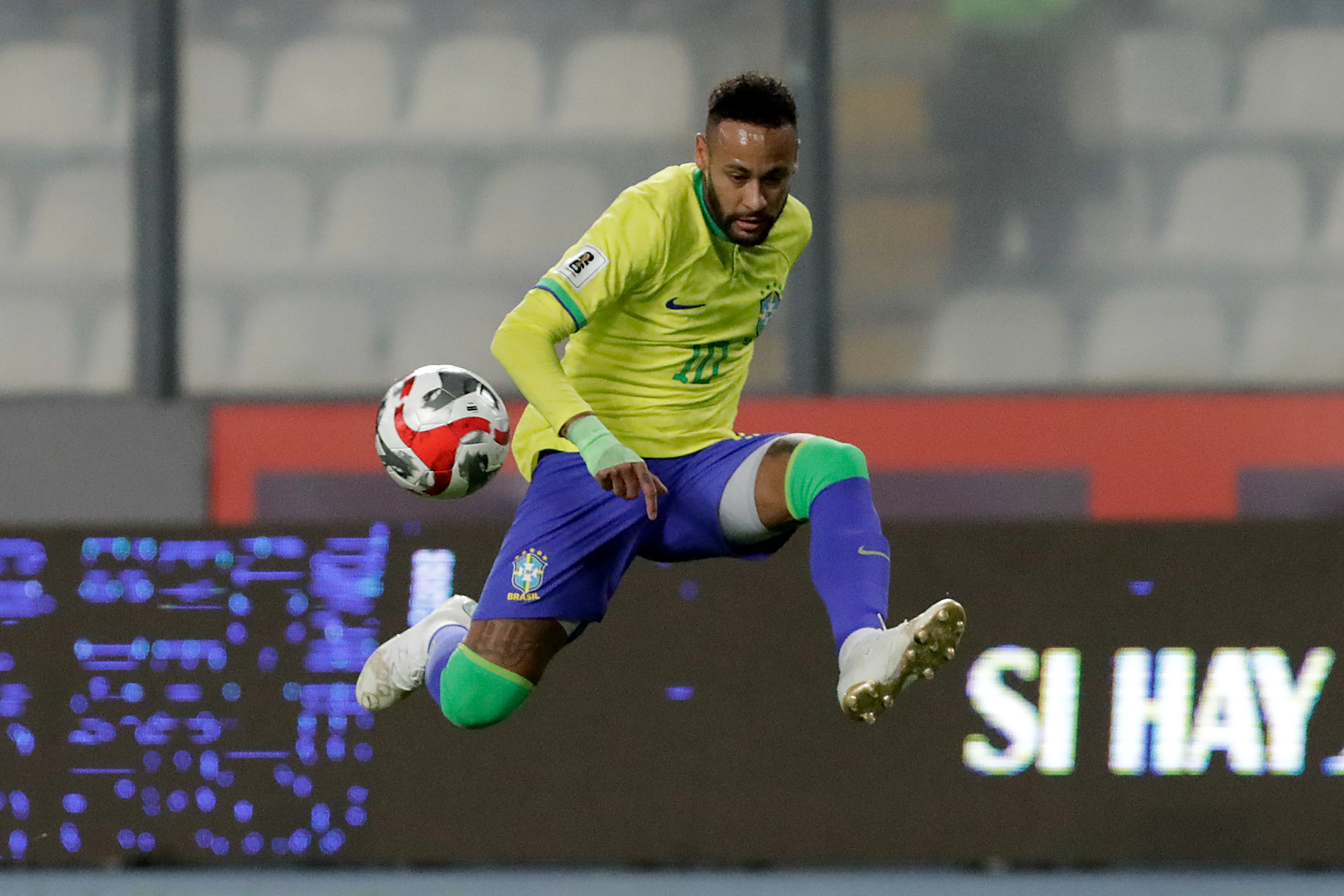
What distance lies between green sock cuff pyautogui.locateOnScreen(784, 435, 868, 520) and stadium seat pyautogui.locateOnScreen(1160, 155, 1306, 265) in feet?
14.7

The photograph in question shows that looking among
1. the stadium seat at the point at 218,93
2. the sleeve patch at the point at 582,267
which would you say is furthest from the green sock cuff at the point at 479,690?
the stadium seat at the point at 218,93

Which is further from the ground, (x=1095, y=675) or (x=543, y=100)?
(x=543, y=100)

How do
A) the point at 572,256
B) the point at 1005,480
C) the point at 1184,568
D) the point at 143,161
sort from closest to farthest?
the point at 572,256
the point at 1184,568
the point at 1005,480
the point at 143,161

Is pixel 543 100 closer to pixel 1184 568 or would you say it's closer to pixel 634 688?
pixel 634 688

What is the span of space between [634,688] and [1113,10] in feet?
12.3

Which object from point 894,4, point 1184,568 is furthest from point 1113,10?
point 1184,568

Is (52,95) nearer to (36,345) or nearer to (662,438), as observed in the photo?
(36,345)

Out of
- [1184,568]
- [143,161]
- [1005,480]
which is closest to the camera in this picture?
[1184,568]

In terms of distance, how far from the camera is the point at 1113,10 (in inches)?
310

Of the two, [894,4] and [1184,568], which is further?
[894,4]

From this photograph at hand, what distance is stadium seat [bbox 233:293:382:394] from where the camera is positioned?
26.3 ft

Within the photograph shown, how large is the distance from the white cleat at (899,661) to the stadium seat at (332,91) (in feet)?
17.2

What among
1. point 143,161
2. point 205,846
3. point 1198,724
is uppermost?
point 143,161

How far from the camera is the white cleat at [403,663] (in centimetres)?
439
